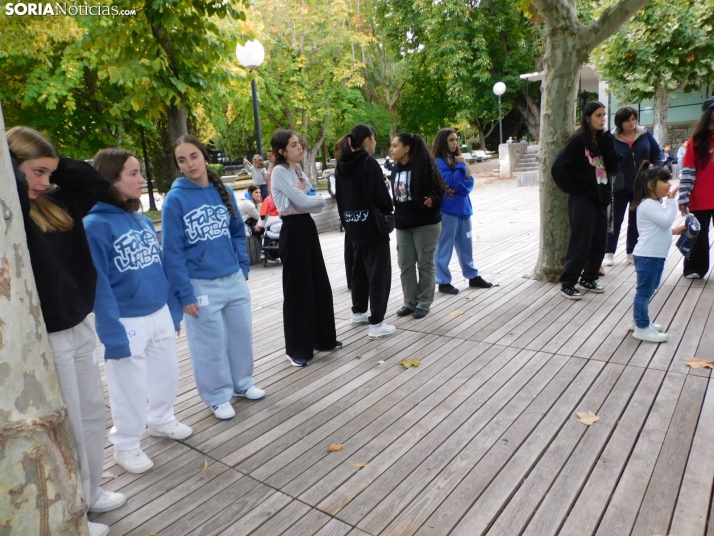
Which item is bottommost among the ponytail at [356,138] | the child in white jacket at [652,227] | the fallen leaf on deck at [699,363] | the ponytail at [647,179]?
the fallen leaf on deck at [699,363]

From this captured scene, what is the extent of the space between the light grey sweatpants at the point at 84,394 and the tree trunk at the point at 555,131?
4.97 metres

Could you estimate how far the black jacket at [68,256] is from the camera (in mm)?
2049

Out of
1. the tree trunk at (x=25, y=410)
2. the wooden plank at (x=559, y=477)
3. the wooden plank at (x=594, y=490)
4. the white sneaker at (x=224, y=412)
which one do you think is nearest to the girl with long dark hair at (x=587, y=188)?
the wooden plank at (x=559, y=477)

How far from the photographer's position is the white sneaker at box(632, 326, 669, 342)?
4.10m

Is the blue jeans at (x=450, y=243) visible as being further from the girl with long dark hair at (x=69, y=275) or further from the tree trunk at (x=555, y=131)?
the girl with long dark hair at (x=69, y=275)

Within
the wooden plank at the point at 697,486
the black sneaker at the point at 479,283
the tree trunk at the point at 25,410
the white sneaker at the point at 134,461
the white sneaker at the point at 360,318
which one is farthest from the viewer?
the black sneaker at the point at 479,283

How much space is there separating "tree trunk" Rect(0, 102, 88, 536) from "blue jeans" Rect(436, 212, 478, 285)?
5.04 meters

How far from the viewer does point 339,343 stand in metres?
4.57

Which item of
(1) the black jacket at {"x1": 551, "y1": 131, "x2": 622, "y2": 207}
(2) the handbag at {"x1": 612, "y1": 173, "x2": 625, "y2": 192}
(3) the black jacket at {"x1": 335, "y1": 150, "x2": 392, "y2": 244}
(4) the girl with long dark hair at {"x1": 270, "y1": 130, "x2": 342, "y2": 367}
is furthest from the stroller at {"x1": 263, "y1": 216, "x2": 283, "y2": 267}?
(2) the handbag at {"x1": 612, "y1": 173, "x2": 625, "y2": 192}

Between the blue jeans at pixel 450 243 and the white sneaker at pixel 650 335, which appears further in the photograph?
the blue jeans at pixel 450 243

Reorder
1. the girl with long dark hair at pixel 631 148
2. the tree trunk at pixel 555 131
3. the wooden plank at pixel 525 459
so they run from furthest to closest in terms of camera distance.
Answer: the girl with long dark hair at pixel 631 148
the tree trunk at pixel 555 131
the wooden plank at pixel 525 459

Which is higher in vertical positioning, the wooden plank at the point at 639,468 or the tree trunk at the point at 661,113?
the tree trunk at the point at 661,113

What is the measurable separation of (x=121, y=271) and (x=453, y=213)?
4.05 m

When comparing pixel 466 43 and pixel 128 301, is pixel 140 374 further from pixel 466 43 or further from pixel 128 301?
pixel 466 43
